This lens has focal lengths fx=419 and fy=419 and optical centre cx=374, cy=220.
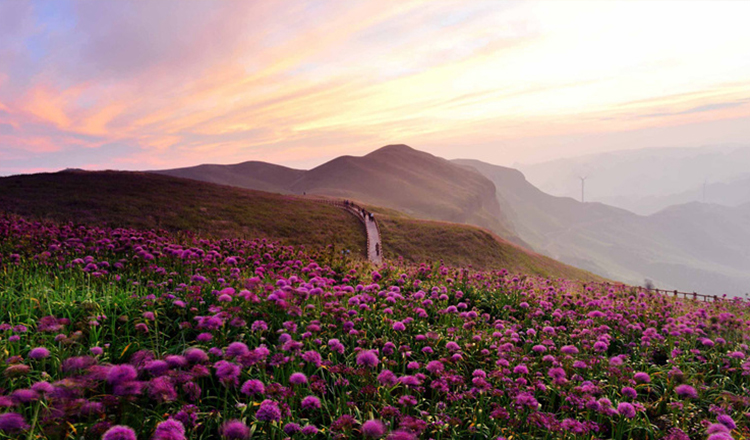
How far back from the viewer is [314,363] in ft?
18.1

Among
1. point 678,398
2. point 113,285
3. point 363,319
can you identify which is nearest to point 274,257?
point 113,285

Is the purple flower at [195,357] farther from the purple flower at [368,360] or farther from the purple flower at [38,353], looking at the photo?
the purple flower at [368,360]

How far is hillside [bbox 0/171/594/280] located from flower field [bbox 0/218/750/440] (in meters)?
20.4

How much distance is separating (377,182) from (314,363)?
161 m

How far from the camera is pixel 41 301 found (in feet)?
21.4

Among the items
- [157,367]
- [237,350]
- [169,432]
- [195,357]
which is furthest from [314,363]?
[169,432]

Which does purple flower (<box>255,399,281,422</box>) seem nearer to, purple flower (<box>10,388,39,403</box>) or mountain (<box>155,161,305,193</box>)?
purple flower (<box>10,388,39,403</box>)

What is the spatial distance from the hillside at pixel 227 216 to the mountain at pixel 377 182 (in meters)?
97.0

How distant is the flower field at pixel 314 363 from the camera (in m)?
3.79

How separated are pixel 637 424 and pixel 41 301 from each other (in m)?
8.75

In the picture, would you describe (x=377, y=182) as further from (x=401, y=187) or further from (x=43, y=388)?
(x=43, y=388)

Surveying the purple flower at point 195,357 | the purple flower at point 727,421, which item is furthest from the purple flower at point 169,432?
the purple flower at point 727,421

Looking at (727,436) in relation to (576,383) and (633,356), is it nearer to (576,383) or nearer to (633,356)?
(576,383)

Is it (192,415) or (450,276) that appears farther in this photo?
(450,276)
